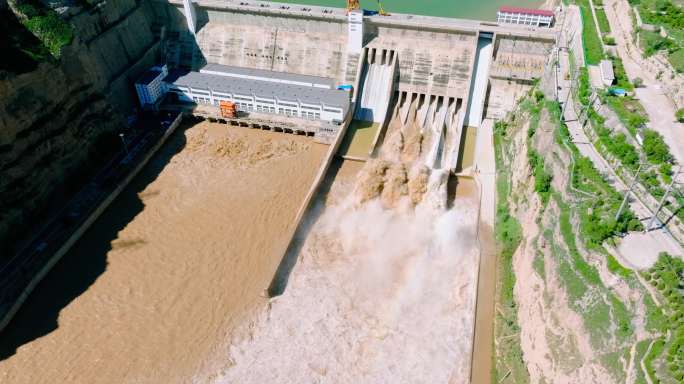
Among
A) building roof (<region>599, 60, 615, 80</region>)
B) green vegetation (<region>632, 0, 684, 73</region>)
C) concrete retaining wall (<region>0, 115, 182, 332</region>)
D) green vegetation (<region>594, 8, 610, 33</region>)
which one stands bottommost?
concrete retaining wall (<region>0, 115, 182, 332</region>)

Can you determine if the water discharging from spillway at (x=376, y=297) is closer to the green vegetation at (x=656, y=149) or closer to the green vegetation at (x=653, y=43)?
the green vegetation at (x=656, y=149)

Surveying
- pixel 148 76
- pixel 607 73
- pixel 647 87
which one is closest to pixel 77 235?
pixel 148 76

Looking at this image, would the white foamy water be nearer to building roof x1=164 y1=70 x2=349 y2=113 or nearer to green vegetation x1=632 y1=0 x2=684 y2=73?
building roof x1=164 y1=70 x2=349 y2=113

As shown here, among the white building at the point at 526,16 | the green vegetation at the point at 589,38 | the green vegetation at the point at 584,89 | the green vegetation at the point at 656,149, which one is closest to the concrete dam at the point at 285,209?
the white building at the point at 526,16

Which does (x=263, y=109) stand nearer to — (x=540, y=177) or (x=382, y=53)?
(x=382, y=53)

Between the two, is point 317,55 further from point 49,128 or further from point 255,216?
point 49,128

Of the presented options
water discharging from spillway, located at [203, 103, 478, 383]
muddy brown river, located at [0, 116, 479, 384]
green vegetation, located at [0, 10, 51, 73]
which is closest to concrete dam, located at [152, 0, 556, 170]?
water discharging from spillway, located at [203, 103, 478, 383]

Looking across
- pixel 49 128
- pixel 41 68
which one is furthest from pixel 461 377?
pixel 41 68
